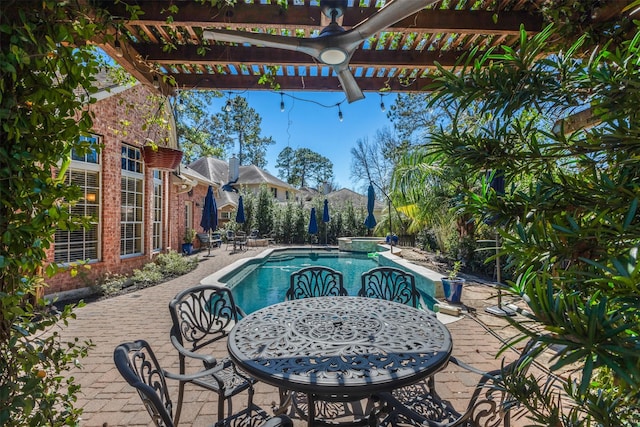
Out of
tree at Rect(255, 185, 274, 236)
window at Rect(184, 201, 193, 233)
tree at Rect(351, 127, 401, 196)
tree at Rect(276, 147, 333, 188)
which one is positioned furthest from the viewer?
tree at Rect(276, 147, 333, 188)

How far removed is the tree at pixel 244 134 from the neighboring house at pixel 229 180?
377 cm

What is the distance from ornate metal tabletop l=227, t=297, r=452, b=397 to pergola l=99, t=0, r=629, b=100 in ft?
7.66

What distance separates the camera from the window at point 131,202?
23.7ft

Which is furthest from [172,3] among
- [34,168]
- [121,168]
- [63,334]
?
[121,168]

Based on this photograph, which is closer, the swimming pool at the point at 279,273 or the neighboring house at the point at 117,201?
the neighboring house at the point at 117,201

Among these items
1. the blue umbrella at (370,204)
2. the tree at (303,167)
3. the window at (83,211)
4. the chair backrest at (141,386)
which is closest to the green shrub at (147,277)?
the window at (83,211)

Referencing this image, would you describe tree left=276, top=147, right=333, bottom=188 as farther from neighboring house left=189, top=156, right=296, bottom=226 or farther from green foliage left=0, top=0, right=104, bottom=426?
green foliage left=0, top=0, right=104, bottom=426

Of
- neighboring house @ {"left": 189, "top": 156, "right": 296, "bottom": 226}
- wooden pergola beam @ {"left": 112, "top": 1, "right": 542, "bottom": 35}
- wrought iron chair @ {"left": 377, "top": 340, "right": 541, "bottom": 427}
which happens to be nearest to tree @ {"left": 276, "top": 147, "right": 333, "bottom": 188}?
neighboring house @ {"left": 189, "top": 156, "right": 296, "bottom": 226}

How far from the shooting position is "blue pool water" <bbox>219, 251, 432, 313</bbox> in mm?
6926

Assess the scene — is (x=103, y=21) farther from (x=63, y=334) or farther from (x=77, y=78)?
(x=63, y=334)

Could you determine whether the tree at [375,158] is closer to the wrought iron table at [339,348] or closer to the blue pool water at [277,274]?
the blue pool water at [277,274]

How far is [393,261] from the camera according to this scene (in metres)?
8.26

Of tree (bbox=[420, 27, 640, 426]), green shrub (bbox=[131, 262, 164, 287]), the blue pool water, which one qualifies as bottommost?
the blue pool water

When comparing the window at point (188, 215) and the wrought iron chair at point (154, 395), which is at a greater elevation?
the window at point (188, 215)
